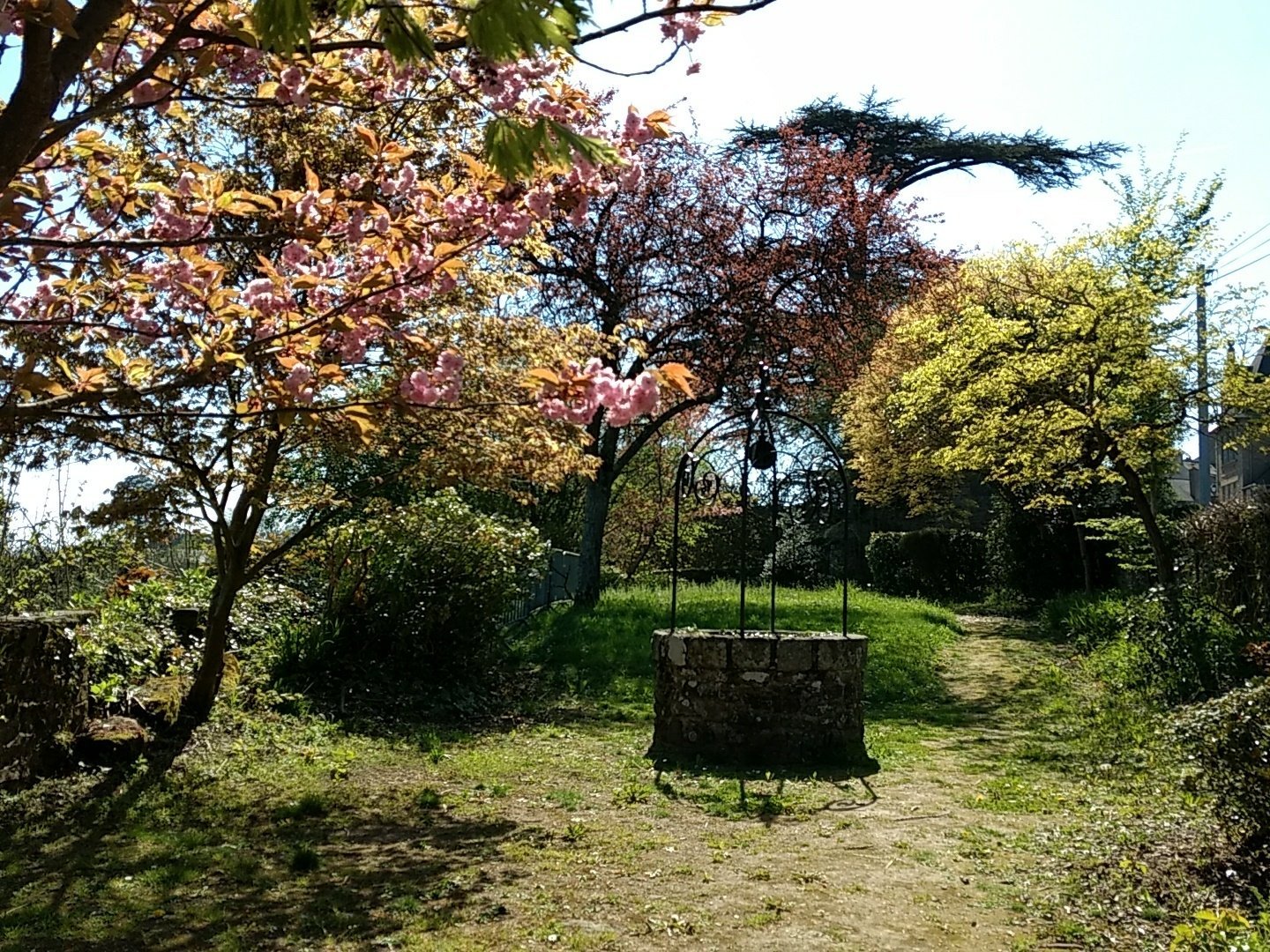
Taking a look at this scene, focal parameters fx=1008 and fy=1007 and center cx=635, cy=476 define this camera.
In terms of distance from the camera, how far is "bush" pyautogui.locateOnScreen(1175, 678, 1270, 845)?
4.05 meters

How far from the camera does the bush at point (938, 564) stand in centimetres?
2072

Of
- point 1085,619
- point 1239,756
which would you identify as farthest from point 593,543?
point 1239,756

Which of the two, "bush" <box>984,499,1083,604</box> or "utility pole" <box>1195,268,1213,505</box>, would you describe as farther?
"bush" <box>984,499,1083,604</box>

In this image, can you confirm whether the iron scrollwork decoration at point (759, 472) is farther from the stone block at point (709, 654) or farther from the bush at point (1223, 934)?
the bush at point (1223, 934)

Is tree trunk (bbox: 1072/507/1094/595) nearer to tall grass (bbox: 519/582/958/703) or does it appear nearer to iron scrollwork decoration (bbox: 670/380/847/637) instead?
tall grass (bbox: 519/582/958/703)

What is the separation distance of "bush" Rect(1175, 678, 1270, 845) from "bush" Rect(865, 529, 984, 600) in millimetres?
16524

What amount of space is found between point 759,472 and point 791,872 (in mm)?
16200

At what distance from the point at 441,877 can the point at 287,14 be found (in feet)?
12.2

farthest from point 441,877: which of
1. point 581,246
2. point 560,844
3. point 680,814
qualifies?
point 581,246

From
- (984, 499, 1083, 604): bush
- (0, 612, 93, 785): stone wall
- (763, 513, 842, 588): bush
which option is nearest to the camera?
(0, 612, 93, 785): stone wall

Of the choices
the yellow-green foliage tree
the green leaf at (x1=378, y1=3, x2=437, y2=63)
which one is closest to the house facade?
the yellow-green foliage tree

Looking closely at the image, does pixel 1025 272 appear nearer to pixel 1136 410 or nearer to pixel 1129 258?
pixel 1129 258

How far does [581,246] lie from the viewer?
14125 millimetres

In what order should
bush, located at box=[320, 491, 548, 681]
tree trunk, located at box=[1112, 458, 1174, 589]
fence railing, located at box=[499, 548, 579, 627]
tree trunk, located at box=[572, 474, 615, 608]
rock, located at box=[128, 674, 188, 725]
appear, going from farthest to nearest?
tree trunk, located at box=[572, 474, 615, 608] → fence railing, located at box=[499, 548, 579, 627] → tree trunk, located at box=[1112, 458, 1174, 589] → bush, located at box=[320, 491, 548, 681] → rock, located at box=[128, 674, 188, 725]
